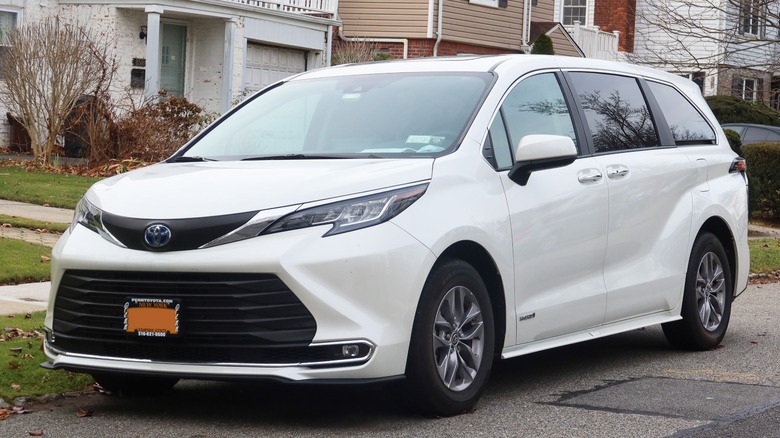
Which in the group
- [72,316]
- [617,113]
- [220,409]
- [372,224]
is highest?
[617,113]

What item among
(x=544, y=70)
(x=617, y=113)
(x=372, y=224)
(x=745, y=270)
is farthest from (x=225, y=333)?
(x=745, y=270)

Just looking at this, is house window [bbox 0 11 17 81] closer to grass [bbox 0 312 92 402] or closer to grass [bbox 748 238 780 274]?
grass [bbox 748 238 780 274]

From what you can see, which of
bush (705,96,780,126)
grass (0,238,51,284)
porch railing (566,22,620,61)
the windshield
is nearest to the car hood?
→ the windshield

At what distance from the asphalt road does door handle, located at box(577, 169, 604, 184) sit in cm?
114

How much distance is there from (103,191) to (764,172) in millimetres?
17863

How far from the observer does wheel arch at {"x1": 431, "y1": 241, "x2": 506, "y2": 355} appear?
20.9ft

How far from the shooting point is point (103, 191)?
6.35 meters

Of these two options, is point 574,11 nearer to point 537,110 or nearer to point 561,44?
point 561,44

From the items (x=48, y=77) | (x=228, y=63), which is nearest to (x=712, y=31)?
(x=48, y=77)

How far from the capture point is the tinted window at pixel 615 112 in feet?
25.7

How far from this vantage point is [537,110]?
734 cm

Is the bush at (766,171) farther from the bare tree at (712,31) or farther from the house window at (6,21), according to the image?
the house window at (6,21)

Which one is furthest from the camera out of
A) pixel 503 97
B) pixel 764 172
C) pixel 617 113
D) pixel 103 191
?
pixel 764 172

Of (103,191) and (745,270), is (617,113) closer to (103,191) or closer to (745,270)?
(745,270)
